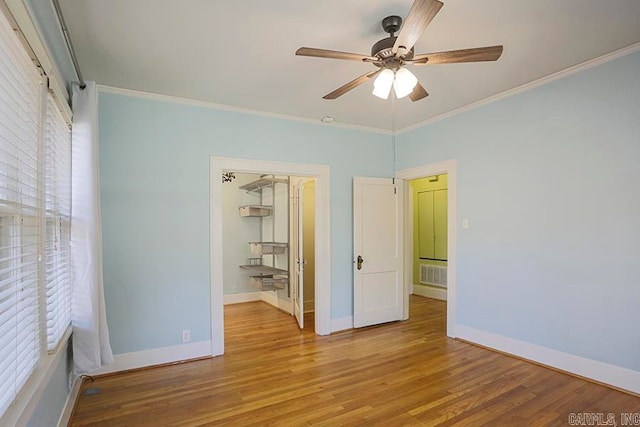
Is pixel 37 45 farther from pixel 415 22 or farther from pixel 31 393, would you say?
pixel 415 22

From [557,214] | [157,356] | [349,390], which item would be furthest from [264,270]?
[557,214]

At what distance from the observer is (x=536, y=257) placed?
3.34 m

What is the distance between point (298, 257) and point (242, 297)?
6.92 ft

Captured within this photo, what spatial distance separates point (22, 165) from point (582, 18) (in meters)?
3.37

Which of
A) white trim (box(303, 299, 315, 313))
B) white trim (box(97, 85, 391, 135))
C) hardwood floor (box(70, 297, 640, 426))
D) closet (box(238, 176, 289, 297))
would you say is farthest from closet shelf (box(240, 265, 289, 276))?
white trim (box(97, 85, 391, 135))

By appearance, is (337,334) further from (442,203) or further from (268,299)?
(442,203)

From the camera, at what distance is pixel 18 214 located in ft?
5.00

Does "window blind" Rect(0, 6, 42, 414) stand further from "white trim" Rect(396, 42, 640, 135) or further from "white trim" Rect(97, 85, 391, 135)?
"white trim" Rect(396, 42, 640, 135)

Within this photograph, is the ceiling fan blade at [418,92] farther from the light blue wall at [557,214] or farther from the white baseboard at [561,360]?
the white baseboard at [561,360]

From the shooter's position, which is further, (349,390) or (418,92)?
(349,390)

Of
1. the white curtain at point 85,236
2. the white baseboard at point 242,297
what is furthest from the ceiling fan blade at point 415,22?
the white baseboard at point 242,297

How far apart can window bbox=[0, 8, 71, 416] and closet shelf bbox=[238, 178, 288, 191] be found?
137 inches

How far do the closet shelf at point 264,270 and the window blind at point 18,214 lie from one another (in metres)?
4.07

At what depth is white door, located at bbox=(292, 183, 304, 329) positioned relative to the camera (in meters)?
4.51
